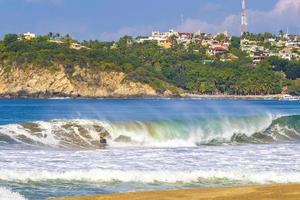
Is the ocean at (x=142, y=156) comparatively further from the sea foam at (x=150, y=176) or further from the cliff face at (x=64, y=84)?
the cliff face at (x=64, y=84)

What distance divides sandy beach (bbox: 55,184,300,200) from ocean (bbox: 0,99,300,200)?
2798 mm

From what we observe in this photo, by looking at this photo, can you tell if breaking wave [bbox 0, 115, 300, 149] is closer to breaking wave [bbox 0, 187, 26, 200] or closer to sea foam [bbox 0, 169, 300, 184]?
sea foam [bbox 0, 169, 300, 184]

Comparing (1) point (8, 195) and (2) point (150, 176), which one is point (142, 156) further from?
(1) point (8, 195)

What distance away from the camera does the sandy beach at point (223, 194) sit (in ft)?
50.8

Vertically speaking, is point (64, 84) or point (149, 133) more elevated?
point (149, 133)

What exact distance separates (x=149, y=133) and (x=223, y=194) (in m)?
20.8

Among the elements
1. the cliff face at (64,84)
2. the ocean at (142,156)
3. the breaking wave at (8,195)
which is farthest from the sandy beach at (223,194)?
the cliff face at (64,84)

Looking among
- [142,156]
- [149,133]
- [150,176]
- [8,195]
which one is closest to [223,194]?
[8,195]

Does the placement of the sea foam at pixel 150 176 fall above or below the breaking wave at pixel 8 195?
below

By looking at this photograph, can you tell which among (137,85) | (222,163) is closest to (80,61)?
(137,85)

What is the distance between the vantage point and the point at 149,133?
36.5 metres

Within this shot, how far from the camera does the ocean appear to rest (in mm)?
20163

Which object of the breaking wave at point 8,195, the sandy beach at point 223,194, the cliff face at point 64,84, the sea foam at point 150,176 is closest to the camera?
the sandy beach at point 223,194

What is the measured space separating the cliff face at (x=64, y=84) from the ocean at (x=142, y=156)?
15150 cm
